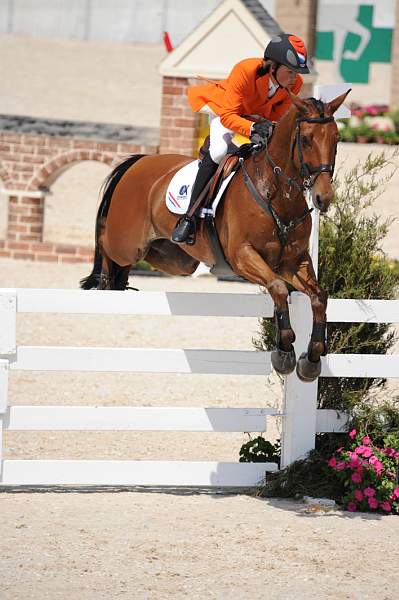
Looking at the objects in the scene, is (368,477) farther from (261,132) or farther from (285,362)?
(261,132)

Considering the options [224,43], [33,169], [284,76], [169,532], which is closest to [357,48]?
[224,43]

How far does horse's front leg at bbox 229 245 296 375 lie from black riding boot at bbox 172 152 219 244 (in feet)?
2.05

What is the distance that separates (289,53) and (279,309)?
1412 mm

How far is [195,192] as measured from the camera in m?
6.85

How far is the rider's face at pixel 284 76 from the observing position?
21.2ft

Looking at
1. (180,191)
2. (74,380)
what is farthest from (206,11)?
(180,191)

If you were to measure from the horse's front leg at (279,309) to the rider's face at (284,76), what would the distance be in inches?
39.9

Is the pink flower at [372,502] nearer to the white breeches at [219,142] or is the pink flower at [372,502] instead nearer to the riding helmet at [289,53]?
the white breeches at [219,142]

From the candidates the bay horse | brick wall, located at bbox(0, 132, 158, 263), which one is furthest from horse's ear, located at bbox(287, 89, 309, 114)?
brick wall, located at bbox(0, 132, 158, 263)

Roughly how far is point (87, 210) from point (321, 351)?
15.7 meters

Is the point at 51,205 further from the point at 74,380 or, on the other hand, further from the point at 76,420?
the point at 76,420

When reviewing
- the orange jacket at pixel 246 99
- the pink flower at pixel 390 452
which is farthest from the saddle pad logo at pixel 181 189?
the pink flower at pixel 390 452

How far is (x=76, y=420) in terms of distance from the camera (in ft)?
21.3

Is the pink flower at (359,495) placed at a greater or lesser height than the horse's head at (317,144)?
lesser
